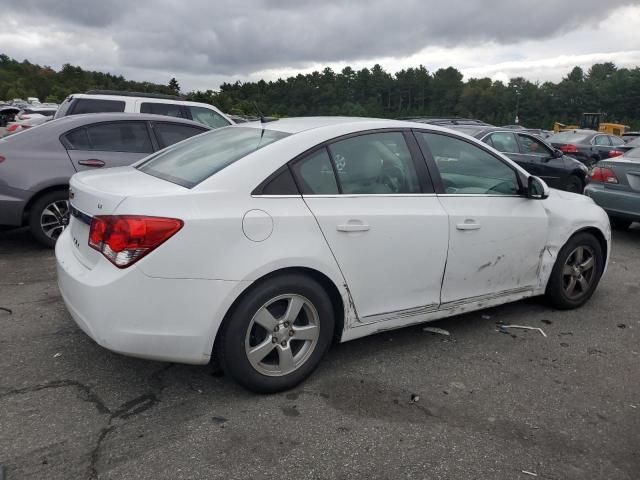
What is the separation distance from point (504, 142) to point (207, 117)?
5493 millimetres

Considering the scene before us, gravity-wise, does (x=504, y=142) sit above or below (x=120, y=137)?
below

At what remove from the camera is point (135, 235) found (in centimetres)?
274

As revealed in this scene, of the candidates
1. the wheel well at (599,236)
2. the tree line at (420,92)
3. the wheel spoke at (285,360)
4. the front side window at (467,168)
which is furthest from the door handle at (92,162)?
the tree line at (420,92)

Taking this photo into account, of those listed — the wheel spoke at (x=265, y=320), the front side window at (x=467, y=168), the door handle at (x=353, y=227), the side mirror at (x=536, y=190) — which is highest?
the front side window at (x=467, y=168)

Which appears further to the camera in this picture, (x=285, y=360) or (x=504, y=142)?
(x=504, y=142)

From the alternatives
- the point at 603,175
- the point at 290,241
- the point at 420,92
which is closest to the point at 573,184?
the point at 603,175

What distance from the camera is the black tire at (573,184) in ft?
35.5

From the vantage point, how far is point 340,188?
3.34 meters

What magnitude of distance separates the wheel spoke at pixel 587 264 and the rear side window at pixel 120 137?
4.90 m

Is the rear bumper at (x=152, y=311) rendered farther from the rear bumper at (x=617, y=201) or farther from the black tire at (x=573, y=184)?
the black tire at (x=573, y=184)

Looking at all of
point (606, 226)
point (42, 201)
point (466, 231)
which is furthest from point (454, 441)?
point (42, 201)

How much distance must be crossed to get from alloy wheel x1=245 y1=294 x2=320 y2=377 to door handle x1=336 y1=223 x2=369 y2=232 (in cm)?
46

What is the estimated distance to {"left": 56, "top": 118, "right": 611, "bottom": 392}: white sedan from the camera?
2799 millimetres

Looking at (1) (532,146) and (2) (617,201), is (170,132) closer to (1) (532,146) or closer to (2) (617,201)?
(2) (617,201)
